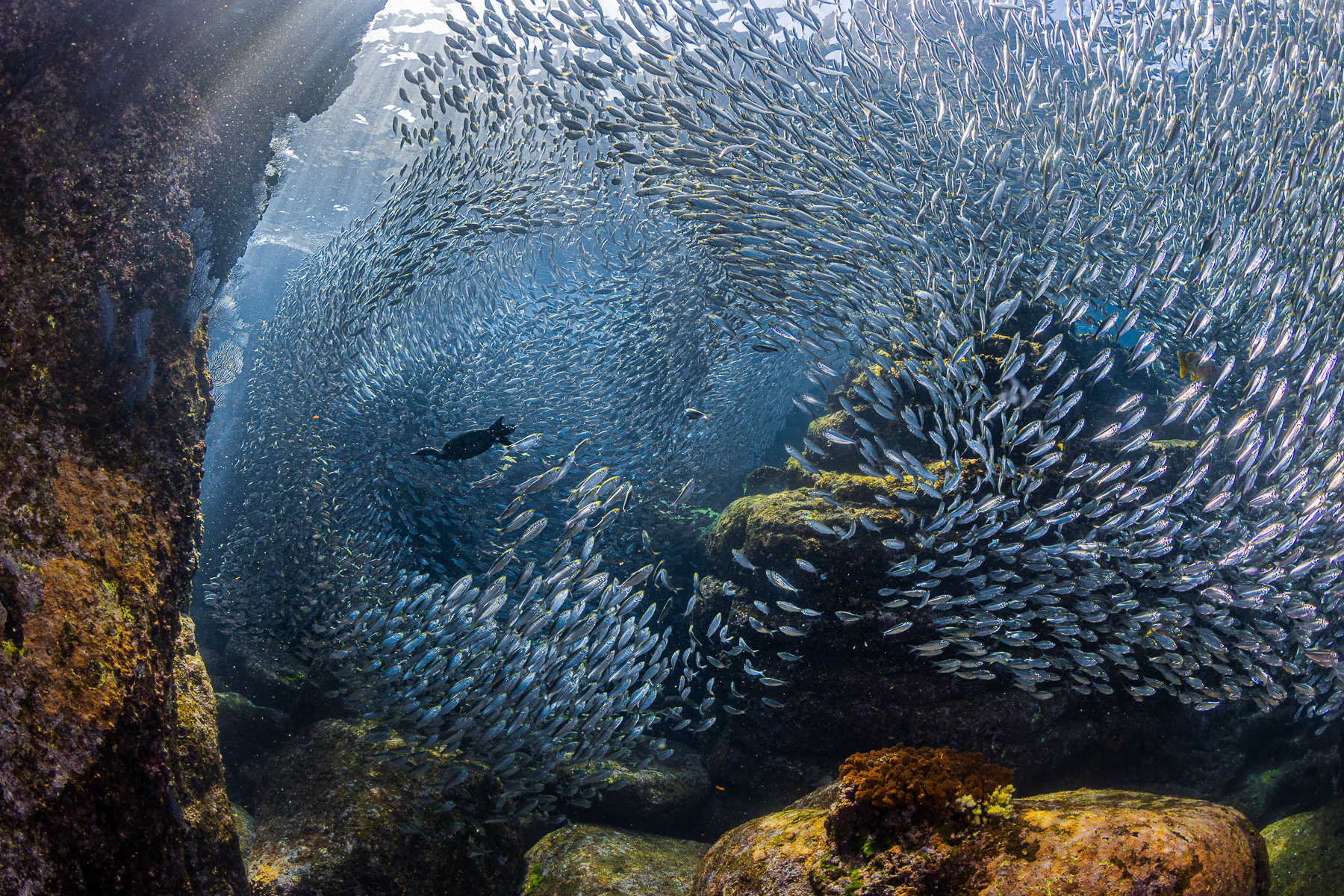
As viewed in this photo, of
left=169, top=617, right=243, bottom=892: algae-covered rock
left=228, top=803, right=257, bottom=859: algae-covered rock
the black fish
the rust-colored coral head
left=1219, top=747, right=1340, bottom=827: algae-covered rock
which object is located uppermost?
the black fish

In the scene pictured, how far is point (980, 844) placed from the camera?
9.62ft

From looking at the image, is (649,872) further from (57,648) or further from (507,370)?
(507,370)

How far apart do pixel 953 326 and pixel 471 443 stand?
5108 mm

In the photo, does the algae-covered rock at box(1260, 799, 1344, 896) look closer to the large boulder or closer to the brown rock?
the large boulder

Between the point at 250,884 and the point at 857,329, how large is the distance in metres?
7.83

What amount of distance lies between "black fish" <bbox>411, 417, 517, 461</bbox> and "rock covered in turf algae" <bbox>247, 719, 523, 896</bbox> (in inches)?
124

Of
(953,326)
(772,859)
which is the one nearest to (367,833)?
(772,859)

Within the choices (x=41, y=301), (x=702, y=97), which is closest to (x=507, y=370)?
(x=702, y=97)

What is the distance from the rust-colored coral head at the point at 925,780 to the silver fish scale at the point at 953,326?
243 centimetres

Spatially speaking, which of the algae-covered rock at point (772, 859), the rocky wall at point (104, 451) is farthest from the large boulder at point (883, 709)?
the rocky wall at point (104, 451)

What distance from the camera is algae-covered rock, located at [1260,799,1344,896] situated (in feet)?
16.9

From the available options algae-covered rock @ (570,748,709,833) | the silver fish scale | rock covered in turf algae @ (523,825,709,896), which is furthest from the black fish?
rock covered in turf algae @ (523,825,709,896)

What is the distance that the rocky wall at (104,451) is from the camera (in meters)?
2.46

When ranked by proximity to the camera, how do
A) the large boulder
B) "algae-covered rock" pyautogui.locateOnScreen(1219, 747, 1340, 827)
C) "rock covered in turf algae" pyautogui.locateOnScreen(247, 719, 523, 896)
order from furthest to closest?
"algae-covered rock" pyautogui.locateOnScreen(1219, 747, 1340, 827) < the large boulder < "rock covered in turf algae" pyautogui.locateOnScreen(247, 719, 523, 896)
